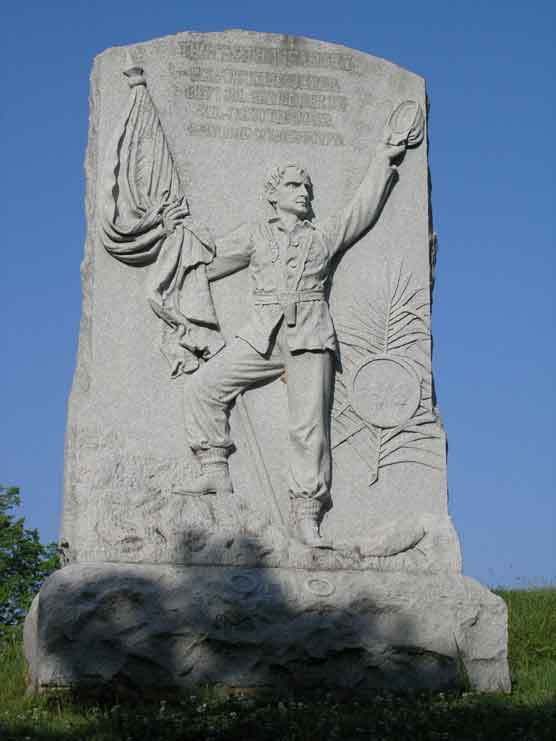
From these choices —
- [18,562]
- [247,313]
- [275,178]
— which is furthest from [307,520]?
[18,562]

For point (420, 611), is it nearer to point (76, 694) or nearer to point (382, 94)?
point (76, 694)

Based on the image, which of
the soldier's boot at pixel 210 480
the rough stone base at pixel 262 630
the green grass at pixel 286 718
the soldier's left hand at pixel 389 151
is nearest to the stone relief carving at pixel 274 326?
the soldier's boot at pixel 210 480

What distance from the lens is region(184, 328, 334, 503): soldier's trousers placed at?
8.43 meters

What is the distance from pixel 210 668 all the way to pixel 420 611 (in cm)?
144

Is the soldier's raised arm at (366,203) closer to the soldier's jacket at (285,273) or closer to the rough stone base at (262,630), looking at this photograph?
the soldier's jacket at (285,273)

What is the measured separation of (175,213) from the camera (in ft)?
28.4

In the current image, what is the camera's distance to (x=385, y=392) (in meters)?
8.83

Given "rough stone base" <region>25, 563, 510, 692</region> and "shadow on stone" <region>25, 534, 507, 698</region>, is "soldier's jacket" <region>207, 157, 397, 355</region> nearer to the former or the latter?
"shadow on stone" <region>25, 534, 507, 698</region>

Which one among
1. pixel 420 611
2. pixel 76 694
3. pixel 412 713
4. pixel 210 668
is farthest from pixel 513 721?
pixel 76 694

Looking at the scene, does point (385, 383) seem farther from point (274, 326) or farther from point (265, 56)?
point (265, 56)

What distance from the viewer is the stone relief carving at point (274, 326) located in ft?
27.8

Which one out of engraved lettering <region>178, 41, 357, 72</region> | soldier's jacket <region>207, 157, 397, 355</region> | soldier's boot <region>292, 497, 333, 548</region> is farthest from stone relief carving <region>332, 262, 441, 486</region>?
engraved lettering <region>178, 41, 357, 72</region>

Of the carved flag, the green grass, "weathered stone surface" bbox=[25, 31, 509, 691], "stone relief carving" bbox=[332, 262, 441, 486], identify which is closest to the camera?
the green grass

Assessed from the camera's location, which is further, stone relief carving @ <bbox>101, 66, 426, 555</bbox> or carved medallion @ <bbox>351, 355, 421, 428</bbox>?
carved medallion @ <bbox>351, 355, 421, 428</bbox>
